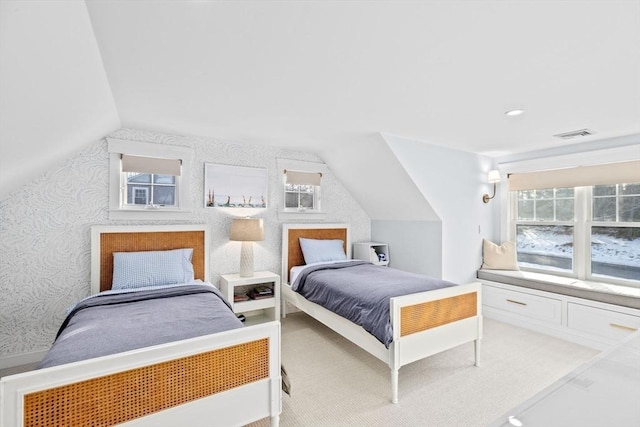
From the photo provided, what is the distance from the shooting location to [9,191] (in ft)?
7.80

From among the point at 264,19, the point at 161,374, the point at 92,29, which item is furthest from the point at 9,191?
the point at 264,19

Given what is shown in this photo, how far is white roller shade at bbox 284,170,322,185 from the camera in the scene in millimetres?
4000

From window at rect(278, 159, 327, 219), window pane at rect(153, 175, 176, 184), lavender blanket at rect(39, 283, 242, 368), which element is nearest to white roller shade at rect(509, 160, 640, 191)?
window at rect(278, 159, 327, 219)

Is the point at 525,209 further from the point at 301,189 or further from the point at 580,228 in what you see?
the point at 301,189

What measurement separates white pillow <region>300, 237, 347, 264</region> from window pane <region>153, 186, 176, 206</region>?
162cm

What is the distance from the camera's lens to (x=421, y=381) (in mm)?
2363

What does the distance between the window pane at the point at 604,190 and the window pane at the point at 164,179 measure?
16.0 feet

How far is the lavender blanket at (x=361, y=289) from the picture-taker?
2.26 m

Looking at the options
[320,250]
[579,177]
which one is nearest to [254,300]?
[320,250]

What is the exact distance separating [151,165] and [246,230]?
119cm

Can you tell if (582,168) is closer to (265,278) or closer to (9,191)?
(265,278)

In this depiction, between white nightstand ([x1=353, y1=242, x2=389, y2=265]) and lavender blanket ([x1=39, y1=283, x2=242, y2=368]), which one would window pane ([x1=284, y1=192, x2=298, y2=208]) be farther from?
lavender blanket ([x1=39, y1=283, x2=242, y2=368])

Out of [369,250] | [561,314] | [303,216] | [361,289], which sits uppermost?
[303,216]

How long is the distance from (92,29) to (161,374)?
65.1 inches
